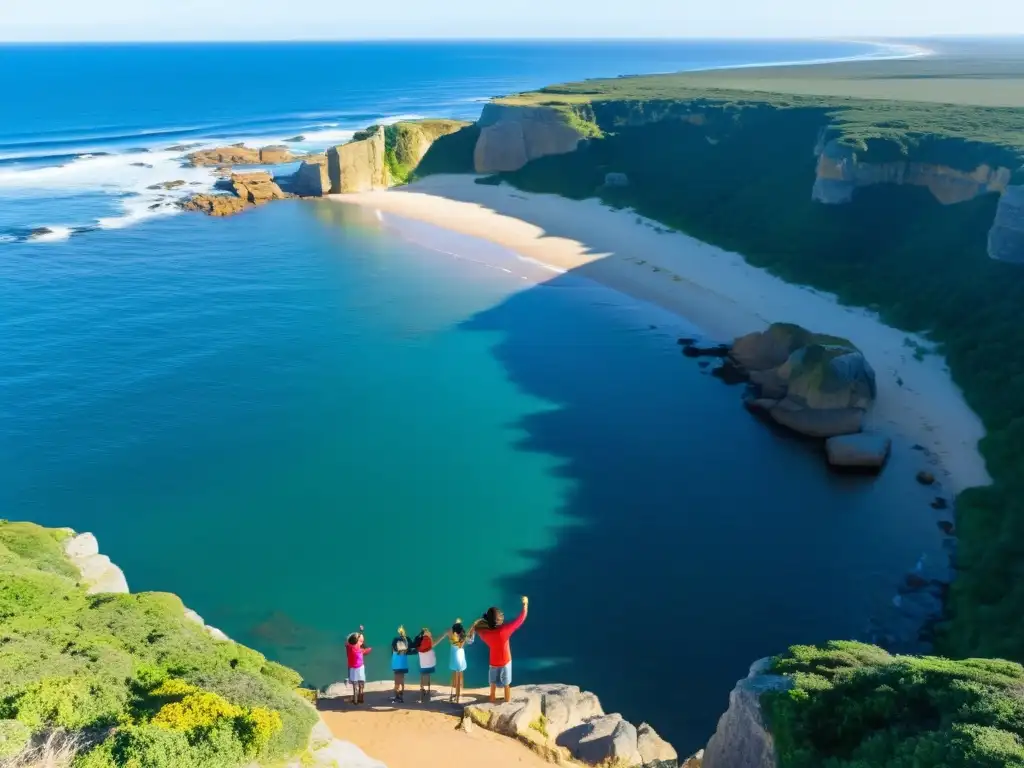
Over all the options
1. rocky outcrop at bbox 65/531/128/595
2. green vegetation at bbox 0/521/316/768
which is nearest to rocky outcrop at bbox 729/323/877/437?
green vegetation at bbox 0/521/316/768

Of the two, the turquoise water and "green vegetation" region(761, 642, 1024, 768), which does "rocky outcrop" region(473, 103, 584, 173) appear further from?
"green vegetation" region(761, 642, 1024, 768)

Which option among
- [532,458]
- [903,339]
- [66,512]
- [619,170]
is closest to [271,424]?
[66,512]

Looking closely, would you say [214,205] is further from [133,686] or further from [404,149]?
[133,686]

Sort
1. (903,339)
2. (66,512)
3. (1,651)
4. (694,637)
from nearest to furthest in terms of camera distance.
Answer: (1,651) < (694,637) < (66,512) < (903,339)

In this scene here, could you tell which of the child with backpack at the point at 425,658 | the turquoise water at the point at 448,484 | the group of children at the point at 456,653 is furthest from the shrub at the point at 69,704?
the turquoise water at the point at 448,484

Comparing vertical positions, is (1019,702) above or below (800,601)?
above

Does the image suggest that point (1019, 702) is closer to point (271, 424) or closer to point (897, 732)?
point (897, 732)
